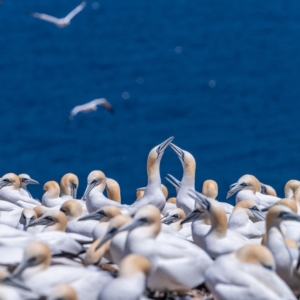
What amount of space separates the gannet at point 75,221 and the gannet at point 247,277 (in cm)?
260

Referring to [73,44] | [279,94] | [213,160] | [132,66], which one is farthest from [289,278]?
[73,44]

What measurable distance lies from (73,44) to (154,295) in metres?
51.2

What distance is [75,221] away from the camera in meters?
10.9

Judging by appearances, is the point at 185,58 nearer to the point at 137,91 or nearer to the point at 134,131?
the point at 137,91

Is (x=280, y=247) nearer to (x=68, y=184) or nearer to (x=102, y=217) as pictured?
(x=102, y=217)

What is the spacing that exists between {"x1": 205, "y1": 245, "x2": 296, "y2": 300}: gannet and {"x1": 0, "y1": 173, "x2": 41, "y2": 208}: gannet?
549cm

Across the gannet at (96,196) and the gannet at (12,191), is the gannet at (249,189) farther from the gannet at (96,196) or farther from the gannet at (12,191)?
the gannet at (12,191)

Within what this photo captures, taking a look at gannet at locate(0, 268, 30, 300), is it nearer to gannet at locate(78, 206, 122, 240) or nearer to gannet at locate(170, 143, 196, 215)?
gannet at locate(78, 206, 122, 240)

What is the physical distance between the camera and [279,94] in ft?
162

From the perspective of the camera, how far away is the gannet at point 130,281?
7.50 m

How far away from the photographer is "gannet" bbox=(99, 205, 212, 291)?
852 cm

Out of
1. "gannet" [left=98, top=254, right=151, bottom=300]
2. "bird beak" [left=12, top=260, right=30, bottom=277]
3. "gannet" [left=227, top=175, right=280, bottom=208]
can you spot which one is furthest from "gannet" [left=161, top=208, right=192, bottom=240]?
"gannet" [left=98, top=254, right=151, bottom=300]

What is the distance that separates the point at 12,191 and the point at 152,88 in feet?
124

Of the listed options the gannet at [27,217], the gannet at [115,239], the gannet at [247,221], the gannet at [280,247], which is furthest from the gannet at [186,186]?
the gannet at [115,239]
